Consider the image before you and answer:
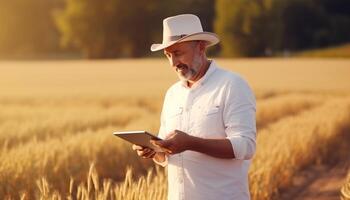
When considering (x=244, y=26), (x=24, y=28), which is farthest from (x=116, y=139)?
(x=24, y=28)

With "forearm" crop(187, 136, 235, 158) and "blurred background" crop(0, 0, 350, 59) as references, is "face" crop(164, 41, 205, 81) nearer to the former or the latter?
"forearm" crop(187, 136, 235, 158)

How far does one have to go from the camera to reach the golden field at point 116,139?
6.82 m

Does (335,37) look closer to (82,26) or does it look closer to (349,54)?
(349,54)

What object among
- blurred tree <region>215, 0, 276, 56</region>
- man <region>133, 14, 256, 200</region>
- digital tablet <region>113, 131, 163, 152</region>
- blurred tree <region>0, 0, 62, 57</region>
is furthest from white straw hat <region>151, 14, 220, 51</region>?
blurred tree <region>0, 0, 62, 57</region>

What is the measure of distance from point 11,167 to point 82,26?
48.1 m

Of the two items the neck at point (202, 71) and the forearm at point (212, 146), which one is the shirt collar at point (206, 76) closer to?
the neck at point (202, 71)

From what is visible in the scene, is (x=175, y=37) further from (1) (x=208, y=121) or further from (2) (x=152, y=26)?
(2) (x=152, y=26)

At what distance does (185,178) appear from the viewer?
3664mm

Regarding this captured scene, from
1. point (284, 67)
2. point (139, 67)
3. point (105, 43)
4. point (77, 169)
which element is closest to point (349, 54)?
point (284, 67)

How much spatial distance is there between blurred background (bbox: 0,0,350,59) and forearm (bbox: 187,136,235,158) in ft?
126

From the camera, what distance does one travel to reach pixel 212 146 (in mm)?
3479

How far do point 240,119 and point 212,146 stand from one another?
0.16 meters

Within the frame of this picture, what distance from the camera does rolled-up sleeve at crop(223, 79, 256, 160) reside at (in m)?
3.50

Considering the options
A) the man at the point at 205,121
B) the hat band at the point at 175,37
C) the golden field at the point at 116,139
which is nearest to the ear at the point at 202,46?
the man at the point at 205,121
